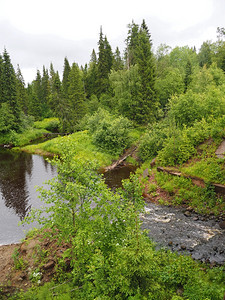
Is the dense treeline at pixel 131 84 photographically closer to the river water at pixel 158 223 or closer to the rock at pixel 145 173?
the rock at pixel 145 173

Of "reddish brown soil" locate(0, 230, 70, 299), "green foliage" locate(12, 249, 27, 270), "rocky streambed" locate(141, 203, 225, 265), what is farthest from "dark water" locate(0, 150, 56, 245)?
"rocky streambed" locate(141, 203, 225, 265)

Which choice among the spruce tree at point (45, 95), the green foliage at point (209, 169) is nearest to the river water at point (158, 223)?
the green foliage at point (209, 169)

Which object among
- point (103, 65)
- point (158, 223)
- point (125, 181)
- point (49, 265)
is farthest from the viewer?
point (103, 65)

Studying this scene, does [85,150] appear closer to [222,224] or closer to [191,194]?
[191,194]

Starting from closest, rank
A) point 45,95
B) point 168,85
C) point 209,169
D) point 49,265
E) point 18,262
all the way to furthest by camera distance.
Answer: point 49,265 < point 18,262 < point 209,169 < point 168,85 < point 45,95

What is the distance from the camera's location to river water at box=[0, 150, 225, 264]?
10.8 metres

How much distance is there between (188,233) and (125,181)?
20.8ft

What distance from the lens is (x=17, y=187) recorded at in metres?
20.2

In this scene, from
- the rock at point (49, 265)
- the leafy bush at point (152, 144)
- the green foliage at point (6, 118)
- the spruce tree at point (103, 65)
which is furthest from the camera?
the spruce tree at point (103, 65)

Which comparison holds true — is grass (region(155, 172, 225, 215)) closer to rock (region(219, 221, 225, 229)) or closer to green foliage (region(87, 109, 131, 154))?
rock (region(219, 221, 225, 229))

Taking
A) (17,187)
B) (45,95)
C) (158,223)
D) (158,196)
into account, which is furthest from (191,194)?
(45,95)

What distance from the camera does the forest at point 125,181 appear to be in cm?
677

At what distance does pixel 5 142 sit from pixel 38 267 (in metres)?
34.6

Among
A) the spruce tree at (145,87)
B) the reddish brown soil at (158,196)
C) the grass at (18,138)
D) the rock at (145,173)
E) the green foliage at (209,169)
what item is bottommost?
the reddish brown soil at (158,196)
